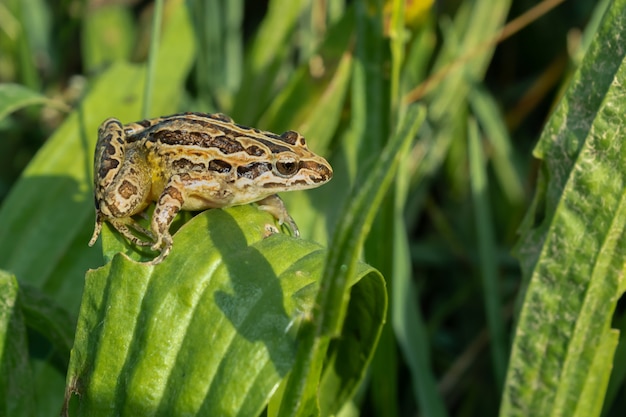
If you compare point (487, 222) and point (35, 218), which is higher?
point (487, 222)

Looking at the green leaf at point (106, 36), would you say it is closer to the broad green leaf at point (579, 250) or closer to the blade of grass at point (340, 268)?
the broad green leaf at point (579, 250)

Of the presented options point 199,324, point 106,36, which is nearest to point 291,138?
point 199,324

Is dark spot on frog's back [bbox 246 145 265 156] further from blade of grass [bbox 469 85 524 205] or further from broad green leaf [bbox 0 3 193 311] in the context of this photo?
blade of grass [bbox 469 85 524 205]

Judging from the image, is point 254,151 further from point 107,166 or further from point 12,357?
point 12,357

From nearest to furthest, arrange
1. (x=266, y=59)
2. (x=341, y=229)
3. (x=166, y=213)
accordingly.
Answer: (x=341, y=229)
(x=166, y=213)
(x=266, y=59)

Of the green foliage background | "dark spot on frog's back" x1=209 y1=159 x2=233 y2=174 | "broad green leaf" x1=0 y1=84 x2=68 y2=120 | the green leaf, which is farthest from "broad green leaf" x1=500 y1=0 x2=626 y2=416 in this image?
→ the green leaf

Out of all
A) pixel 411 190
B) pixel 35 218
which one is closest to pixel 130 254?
pixel 35 218

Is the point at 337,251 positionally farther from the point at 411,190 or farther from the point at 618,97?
the point at 411,190
